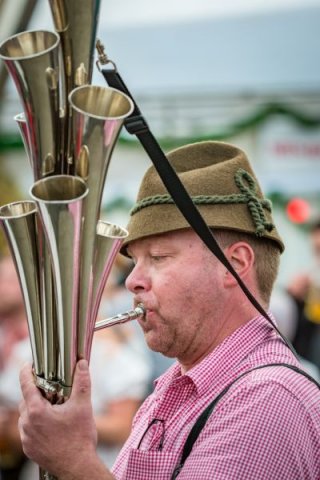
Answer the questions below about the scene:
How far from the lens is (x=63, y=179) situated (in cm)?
210

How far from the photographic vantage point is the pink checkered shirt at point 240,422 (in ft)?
7.70

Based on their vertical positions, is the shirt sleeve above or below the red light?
above

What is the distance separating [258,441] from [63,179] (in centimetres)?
76

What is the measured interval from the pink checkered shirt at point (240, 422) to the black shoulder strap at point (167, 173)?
0.19 metres

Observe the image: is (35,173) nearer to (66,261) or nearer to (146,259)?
(66,261)

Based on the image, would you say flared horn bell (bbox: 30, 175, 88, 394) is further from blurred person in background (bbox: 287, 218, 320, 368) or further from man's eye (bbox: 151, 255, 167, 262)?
blurred person in background (bbox: 287, 218, 320, 368)

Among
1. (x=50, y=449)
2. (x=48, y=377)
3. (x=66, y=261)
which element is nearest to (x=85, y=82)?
(x=66, y=261)

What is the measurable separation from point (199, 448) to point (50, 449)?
0.35 meters

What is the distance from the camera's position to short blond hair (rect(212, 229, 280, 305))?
2.75m

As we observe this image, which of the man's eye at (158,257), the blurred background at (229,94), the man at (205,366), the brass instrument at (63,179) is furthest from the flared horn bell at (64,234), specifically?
the blurred background at (229,94)

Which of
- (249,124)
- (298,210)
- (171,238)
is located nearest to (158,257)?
(171,238)

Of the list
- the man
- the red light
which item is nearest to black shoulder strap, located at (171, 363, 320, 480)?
the man

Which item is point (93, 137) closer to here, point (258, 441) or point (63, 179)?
point (63, 179)

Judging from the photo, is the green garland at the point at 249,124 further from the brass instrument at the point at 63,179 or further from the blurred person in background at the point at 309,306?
the brass instrument at the point at 63,179
